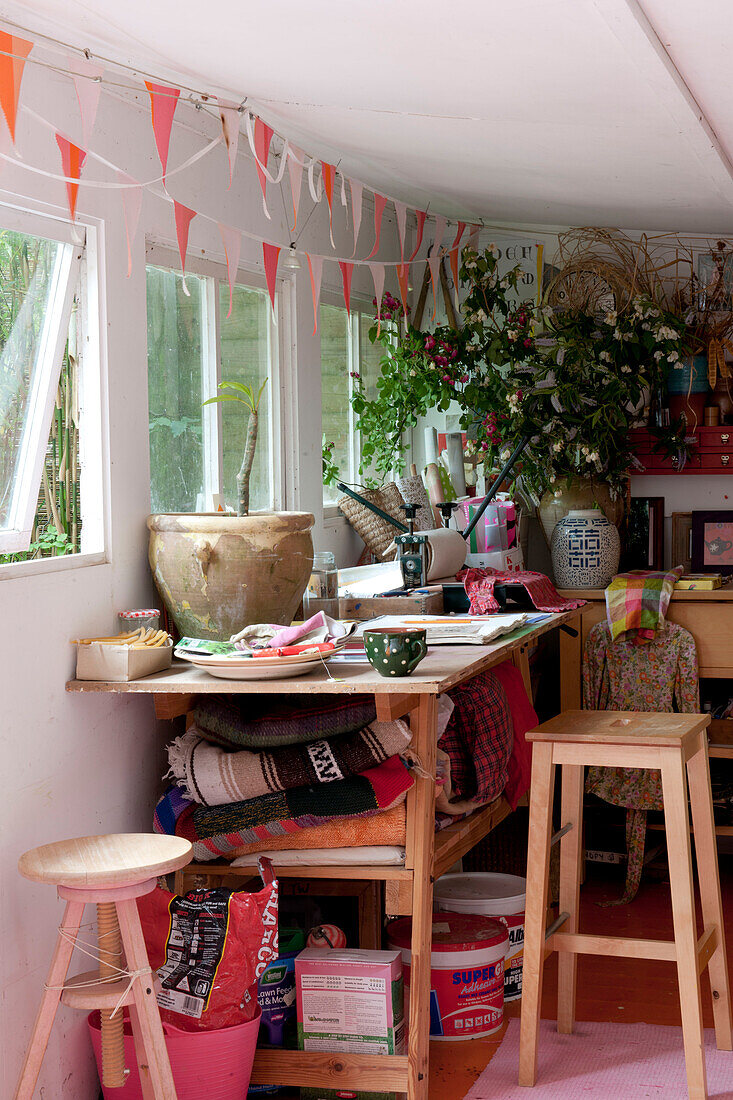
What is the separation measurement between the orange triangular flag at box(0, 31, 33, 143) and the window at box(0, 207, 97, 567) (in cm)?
32

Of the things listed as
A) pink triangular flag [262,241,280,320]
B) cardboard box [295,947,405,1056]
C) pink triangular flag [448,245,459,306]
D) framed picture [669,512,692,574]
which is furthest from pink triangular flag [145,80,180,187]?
framed picture [669,512,692,574]

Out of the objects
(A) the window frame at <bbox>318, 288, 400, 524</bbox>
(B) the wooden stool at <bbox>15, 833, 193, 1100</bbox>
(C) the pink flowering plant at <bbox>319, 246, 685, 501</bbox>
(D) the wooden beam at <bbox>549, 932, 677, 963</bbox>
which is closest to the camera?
(B) the wooden stool at <bbox>15, 833, 193, 1100</bbox>

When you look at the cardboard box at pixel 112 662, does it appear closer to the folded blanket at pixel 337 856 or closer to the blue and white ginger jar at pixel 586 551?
the folded blanket at pixel 337 856

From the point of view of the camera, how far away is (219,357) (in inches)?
131

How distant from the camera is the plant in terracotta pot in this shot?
9.07ft

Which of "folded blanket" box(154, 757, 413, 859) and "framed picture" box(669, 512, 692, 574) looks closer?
"folded blanket" box(154, 757, 413, 859)

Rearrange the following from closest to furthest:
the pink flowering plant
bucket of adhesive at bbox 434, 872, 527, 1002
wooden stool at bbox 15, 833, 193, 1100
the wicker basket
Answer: wooden stool at bbox 15, 833, 193, 1100, bucket of adhesive at bbox 434, 872, 527, 1002, the wicker basket, the pink flowering plant

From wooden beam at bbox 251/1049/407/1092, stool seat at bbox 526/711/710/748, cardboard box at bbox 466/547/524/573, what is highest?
cardboard box at bbox 466/547/524/573

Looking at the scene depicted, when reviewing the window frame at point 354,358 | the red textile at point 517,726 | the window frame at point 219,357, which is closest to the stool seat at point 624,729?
the red textile at point 517,726

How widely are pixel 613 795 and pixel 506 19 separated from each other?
268 centimetres

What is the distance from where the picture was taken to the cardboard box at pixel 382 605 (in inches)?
129

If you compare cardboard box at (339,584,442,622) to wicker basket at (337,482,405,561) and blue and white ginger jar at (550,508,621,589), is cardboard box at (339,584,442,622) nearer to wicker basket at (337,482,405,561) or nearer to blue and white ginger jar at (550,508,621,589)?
wicker basket at (337,482,405,561)

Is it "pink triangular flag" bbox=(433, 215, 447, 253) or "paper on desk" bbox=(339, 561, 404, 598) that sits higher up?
"pink triangular flag" bbox=(433, 215, 447, 253)

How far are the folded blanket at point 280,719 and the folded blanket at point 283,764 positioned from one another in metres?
0.02
